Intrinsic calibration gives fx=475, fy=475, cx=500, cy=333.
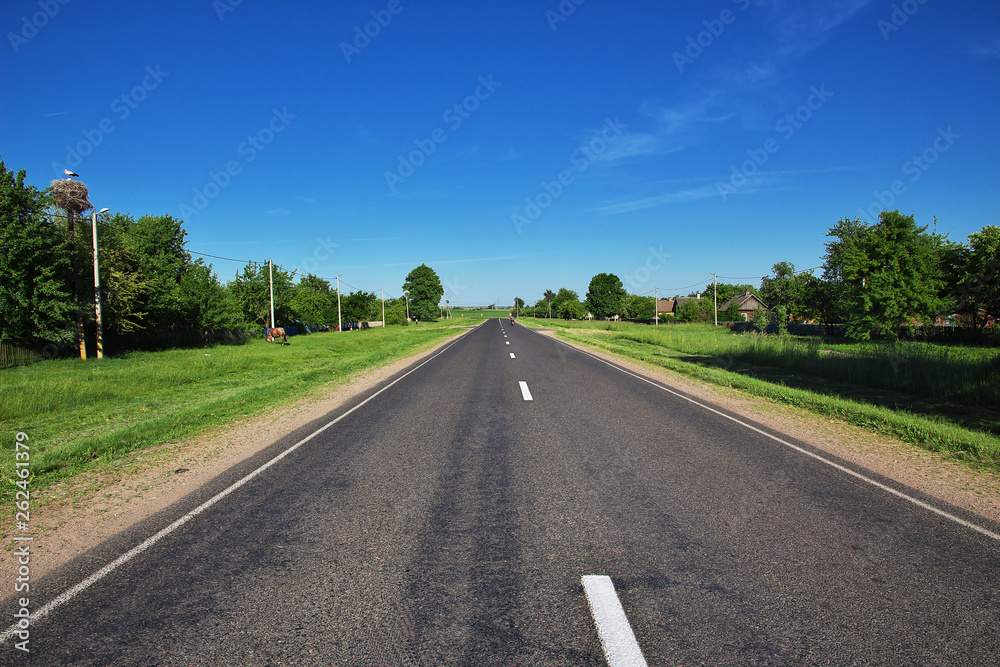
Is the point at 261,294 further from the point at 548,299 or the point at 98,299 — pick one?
the point at 548,299

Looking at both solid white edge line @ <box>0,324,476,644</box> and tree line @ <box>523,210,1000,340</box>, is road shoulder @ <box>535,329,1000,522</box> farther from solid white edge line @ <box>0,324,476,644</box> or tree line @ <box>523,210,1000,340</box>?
tree line @ <box>523,210,1000,340</box>

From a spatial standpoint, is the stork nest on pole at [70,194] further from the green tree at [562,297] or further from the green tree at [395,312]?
the green tree at [562,297]

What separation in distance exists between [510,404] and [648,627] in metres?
7.43

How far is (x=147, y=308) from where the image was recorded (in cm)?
2977

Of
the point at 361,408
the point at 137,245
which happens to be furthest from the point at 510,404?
the point at 137,245

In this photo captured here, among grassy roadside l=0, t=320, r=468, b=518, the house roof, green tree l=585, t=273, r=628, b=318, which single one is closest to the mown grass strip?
grassy roadside l=0, t=320, r=468, b=518

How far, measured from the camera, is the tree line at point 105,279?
20.4m

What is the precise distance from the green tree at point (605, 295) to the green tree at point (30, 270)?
102 meters

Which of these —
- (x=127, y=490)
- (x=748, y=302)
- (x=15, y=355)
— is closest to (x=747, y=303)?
(x=748, y=302)

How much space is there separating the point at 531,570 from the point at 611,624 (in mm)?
777

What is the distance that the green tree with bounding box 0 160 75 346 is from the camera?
65.8ft

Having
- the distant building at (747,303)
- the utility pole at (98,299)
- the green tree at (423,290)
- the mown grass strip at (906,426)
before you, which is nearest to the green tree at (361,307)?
the green tree at (423,290)

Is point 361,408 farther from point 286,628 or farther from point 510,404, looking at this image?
point 286,628

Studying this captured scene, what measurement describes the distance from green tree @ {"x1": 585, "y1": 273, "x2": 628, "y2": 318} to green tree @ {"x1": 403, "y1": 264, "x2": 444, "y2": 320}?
4193 centimetres
